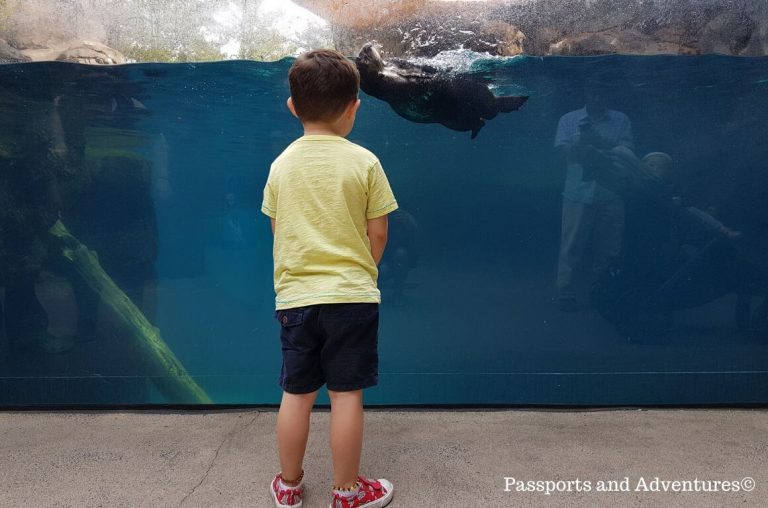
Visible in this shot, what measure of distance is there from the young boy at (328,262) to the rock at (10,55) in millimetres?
1716

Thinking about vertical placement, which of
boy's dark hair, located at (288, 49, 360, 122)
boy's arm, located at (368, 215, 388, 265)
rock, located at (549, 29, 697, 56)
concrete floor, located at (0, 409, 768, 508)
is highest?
rock, located at (549, 29, 697, 56)

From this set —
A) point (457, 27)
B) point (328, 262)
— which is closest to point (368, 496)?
point (328, 262)

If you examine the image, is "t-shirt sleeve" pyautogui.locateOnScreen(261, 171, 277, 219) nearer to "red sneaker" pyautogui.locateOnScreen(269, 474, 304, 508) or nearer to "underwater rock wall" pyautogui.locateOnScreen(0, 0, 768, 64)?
"red sneaker" pyautogui.locateOnScreen(269, 474, 304, 508)

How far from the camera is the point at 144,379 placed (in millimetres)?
3219

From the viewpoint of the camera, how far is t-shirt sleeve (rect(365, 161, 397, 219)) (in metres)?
2.13

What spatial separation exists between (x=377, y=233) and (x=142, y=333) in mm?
1675

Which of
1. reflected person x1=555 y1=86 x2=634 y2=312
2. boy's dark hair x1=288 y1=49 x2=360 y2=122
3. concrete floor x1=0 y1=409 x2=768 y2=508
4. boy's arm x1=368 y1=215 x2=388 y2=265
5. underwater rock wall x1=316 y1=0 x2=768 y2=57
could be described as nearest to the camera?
boy's dark hair x1=288 y1=49 x2=360 y2=122

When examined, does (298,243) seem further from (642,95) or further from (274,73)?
(642,95)

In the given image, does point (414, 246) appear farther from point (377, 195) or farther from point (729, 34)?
point (729, 34)

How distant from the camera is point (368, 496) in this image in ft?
7.22

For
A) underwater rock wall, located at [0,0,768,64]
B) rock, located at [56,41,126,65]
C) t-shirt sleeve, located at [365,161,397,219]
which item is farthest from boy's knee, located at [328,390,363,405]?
rock, located at [56,41,126,65]

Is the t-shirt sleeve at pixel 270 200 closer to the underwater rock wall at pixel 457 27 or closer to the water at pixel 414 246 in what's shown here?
the water at pixel 414 246

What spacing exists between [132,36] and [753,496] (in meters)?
3.34

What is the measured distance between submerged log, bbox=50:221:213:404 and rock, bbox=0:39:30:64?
0.90 meters
